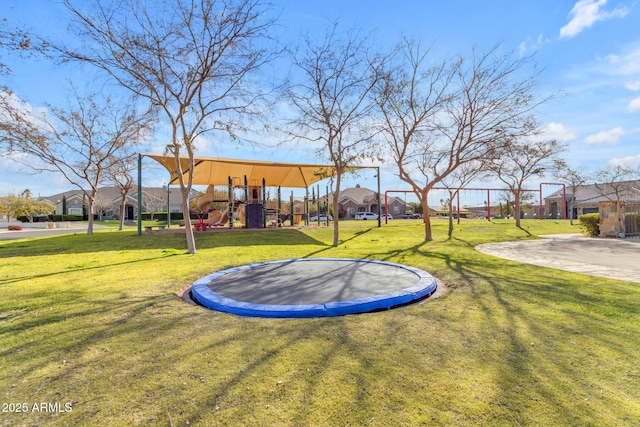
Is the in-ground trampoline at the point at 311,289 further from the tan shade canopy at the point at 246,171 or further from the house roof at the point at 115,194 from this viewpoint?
the house roof at the point at 115,194

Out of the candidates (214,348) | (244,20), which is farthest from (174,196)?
(214,348)

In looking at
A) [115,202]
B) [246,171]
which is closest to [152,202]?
[115,202]

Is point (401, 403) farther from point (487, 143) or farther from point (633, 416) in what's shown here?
point (487, 143)

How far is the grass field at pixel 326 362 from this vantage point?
5.78ft

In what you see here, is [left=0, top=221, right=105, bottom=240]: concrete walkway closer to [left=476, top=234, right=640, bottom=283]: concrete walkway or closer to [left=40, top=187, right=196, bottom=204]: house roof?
[left=40, top=187, right=196, bottom=204]: house roof

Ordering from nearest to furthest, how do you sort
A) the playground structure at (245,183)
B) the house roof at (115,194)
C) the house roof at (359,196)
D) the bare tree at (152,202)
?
1. the playground structure at (245,183)
2. the bare tree at (152,202)
3. the house roof at (115,194)
4. the house roof at (359,196)

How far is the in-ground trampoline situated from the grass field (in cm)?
27

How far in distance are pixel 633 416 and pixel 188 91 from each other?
31.3 feet

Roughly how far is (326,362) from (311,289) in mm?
2157

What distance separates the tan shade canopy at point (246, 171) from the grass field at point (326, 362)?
11.4 metres

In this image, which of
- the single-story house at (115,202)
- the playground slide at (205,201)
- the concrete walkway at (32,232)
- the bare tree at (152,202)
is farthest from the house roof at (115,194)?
the playground slide at (205,201)

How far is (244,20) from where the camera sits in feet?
25.8

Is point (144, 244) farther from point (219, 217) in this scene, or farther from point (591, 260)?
point (591, 260)

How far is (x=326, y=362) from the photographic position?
91.6 inches
